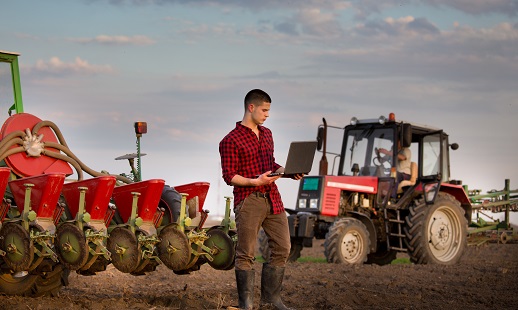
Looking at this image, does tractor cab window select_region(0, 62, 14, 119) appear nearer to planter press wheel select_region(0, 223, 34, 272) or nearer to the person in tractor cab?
planter press wheel select_region(0, 223, 34, 272)

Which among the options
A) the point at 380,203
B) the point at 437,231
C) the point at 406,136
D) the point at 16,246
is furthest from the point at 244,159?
the point at 437,231

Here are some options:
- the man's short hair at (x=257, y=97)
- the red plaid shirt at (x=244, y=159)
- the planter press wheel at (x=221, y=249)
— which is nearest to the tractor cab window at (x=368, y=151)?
the planter press wheel at (x=221, y=249)

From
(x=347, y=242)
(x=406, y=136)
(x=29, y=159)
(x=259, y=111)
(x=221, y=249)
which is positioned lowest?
(x=347, y=242)

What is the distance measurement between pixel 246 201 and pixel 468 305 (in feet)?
11.0

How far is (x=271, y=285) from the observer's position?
26.9ft

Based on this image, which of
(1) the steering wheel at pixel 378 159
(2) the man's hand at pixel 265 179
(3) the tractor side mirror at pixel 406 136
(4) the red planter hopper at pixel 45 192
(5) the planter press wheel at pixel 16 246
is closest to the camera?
(2) the man's hand at pixel 265 179

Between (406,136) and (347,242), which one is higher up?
(406,136)

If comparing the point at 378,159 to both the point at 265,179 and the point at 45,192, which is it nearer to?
the point at 45,192

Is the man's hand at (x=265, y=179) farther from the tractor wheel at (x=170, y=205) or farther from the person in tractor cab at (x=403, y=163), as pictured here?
the person in tractor cab at (x=403, y=163)

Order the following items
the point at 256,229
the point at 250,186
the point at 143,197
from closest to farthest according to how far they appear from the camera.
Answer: the point at 250,186 → the point at 256,229 → the point at 143,197

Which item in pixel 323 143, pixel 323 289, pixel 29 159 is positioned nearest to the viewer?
pixel 29 159

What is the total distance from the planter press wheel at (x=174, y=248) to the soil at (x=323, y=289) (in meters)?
0.43

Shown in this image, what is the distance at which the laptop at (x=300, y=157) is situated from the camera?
24.6ft

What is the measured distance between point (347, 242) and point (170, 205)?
22.9ft
